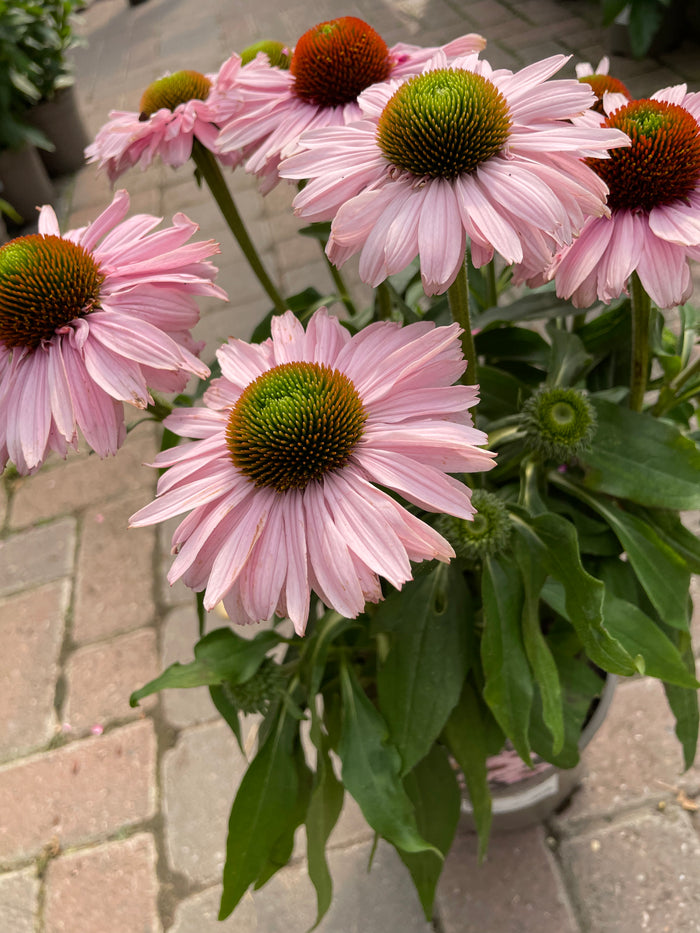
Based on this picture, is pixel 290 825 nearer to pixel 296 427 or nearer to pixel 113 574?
pixel 296 427

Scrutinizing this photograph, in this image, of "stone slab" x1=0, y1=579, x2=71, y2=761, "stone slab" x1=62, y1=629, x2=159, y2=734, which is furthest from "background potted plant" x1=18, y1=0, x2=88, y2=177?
"stone slab" x1=62, y1=629, x2=159, y2=734

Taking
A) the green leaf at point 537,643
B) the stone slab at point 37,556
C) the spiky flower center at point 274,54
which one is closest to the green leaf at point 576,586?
the green leaf at point 537,643

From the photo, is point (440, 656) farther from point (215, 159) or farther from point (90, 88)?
point (90, 88)

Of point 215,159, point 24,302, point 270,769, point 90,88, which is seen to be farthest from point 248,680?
point 90,88

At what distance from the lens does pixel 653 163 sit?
505 mm

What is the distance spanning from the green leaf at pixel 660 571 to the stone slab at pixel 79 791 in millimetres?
829

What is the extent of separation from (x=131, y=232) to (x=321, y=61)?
210 millimetres

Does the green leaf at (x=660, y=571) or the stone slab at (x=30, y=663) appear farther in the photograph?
the stone slab at (x=30, y=663)

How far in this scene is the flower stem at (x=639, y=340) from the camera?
0.59 metres

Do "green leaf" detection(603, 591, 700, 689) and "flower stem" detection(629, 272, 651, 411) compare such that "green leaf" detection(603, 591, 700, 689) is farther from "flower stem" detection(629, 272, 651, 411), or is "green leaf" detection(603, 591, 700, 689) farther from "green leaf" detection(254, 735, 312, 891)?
"green leaf" detection(254, 735, 312, 891)

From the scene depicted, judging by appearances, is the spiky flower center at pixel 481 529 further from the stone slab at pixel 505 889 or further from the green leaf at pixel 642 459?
the stone slab at pixel 505 889

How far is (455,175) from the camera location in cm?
47

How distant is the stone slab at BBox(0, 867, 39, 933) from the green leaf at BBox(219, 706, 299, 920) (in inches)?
21.5

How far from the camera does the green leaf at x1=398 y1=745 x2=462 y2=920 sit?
75cm
